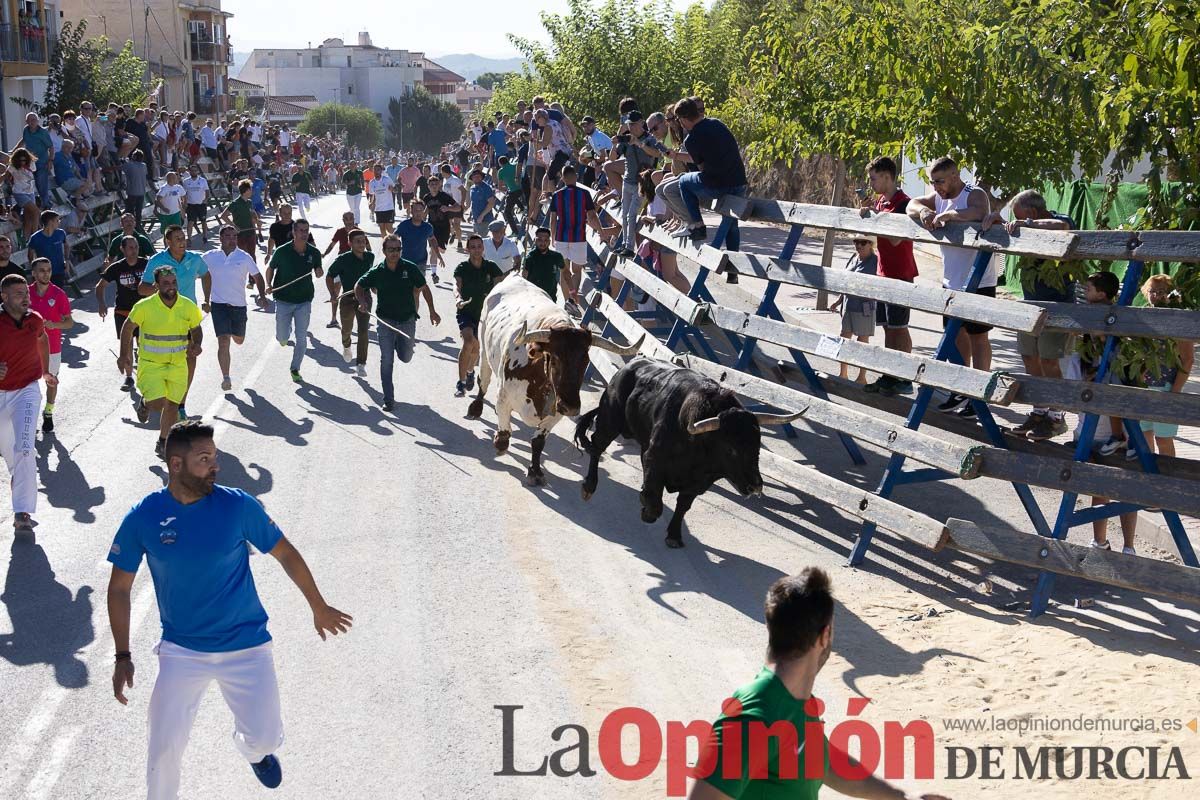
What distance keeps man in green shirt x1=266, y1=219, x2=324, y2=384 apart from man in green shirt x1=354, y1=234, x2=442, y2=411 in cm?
104

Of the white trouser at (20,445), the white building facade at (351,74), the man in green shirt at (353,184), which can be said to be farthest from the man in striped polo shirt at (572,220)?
the white building facade at (351,74)

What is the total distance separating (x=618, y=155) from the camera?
21062 mm

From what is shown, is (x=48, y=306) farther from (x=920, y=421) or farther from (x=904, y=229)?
(x=920, y=421)

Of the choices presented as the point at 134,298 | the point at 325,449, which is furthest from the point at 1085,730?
the point at 134,298

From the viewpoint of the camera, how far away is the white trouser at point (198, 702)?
5.83m

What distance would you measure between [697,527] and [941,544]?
7.99 feet

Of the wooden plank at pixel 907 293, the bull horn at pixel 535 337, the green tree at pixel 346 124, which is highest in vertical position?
the wooden plank at pixel 907 293

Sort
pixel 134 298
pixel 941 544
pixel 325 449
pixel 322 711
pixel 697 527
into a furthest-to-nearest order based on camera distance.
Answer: pixel 134 298
pixel 325 449
pixel 697 527
pixel 941 544
pixel 322 711

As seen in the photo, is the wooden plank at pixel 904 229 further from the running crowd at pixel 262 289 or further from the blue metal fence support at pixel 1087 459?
the blue metal fence support at pixel 1087 459

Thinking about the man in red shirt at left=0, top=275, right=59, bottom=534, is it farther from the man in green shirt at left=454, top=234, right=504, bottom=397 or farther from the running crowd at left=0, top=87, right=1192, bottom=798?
the man in green shirt at left=454, top=234, right=504, bottom=397

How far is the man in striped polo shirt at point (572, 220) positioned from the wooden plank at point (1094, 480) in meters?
9.84

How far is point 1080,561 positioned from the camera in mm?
9156

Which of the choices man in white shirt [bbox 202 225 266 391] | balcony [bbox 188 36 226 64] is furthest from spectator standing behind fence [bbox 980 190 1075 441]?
balcony [bbox 188 36 226 64]

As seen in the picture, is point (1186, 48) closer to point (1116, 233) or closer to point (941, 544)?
point (1116, 233)
